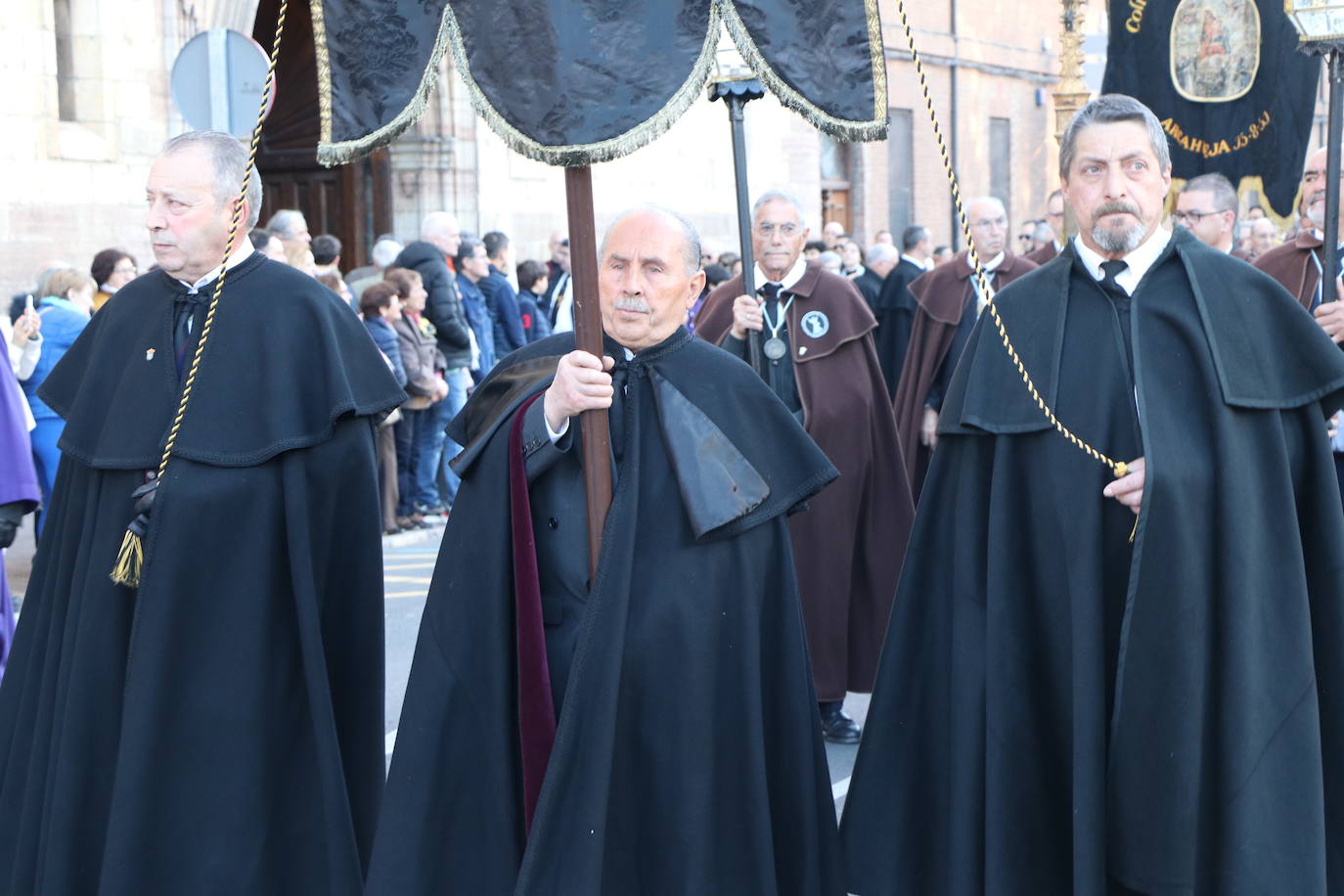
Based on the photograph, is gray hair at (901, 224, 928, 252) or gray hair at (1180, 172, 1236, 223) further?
gray hair at (901, 224, 928, 252)

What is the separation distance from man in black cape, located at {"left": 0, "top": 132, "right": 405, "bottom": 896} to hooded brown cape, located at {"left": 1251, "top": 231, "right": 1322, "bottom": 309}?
3442 mm

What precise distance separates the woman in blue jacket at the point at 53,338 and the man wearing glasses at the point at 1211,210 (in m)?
5.24

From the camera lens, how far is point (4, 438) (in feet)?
18.5

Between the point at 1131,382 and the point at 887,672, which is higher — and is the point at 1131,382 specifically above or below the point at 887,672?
above

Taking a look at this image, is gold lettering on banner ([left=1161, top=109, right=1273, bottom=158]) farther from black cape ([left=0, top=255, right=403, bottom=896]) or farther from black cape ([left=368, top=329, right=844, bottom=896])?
black cape ([left=0, top=255, right=403, bottom=896])

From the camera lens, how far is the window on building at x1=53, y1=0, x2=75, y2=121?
14.6 meters

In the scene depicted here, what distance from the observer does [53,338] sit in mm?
9156

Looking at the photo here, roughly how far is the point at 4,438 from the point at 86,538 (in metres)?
1.07

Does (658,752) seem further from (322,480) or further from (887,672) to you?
(322,480)

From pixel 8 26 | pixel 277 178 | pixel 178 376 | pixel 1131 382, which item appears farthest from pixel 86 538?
pixel 277 178

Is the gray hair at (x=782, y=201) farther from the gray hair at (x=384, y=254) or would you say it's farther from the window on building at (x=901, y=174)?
the window on building at (x=901, y=174)

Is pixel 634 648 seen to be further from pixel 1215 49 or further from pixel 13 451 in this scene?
pixel 1215 49

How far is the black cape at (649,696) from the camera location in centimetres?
395

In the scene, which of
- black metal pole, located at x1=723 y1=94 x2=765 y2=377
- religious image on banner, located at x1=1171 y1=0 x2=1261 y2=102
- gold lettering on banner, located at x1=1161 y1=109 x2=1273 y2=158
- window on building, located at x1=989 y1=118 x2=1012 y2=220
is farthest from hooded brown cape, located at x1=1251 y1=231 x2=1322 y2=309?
window on building, located at x1=989 y1=118 x2=1012 y2=220
